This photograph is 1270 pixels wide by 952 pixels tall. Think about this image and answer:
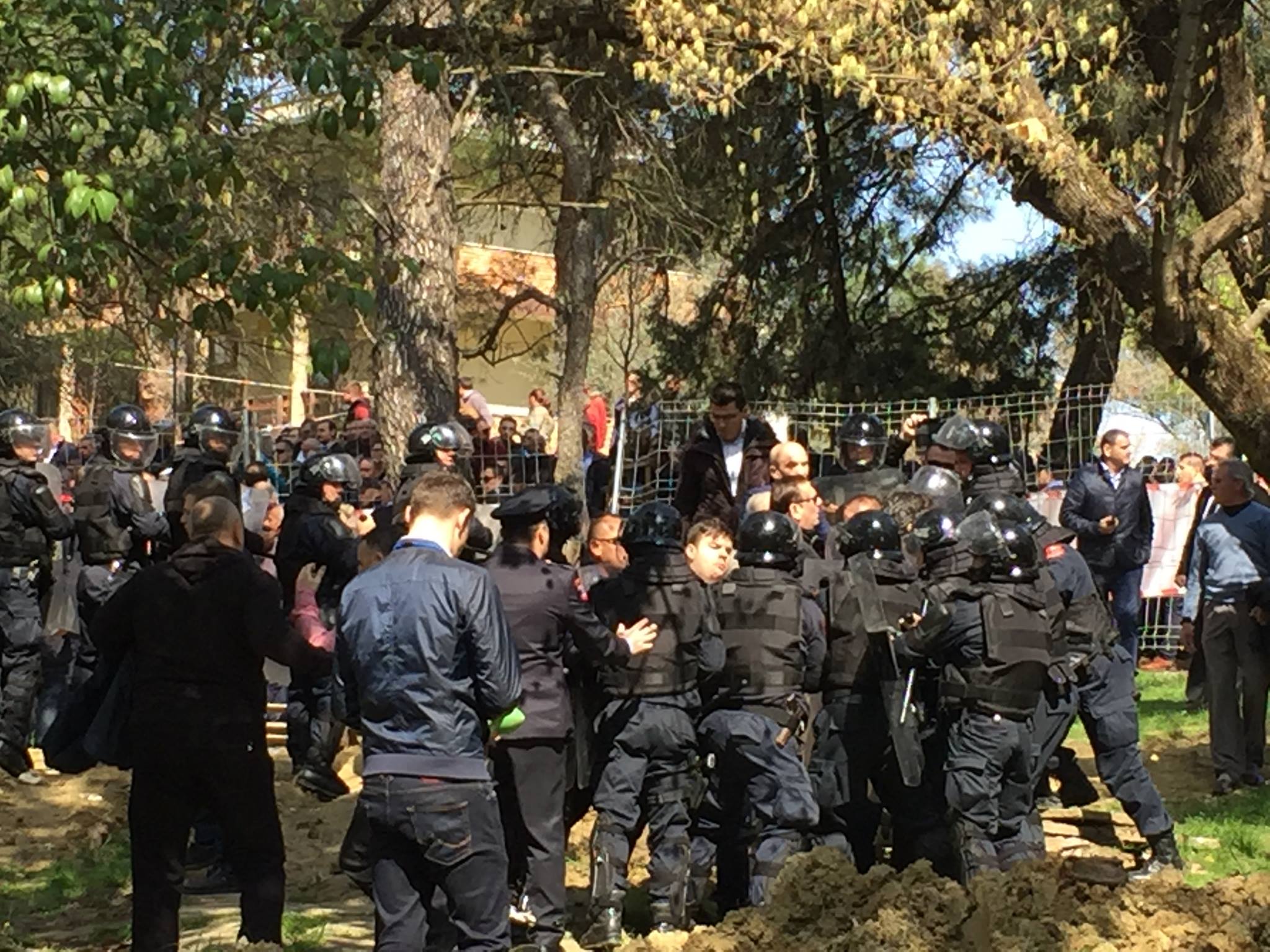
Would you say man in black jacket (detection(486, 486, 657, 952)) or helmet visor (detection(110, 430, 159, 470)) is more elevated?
helmet visor (detection(110, 430, 159, 470))

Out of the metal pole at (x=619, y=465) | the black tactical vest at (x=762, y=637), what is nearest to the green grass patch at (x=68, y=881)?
the black tactical vest at (x=762, y=637)

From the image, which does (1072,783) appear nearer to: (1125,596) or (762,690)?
(762,690)

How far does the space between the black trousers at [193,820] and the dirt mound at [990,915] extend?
1585 mm

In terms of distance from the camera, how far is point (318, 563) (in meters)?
10.8

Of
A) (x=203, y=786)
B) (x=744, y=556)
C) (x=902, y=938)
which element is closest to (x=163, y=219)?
(x=203, y=786)

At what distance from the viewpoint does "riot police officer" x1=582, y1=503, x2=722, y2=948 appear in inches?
330

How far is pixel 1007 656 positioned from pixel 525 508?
220 cm

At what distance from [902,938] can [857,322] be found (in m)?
14.5

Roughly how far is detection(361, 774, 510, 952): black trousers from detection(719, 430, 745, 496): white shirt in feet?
17.2

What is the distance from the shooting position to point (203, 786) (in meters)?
7.28

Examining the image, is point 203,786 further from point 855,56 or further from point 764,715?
point 855,56

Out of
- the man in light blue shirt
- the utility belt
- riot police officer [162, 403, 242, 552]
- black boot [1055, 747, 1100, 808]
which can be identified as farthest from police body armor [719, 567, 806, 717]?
the man in light blue shirt

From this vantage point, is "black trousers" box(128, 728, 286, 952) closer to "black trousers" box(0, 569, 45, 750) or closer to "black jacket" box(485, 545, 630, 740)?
"black jacket" box(485, 545, 630, 740)

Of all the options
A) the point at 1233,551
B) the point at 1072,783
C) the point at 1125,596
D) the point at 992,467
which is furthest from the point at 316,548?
the point at 1125,596
